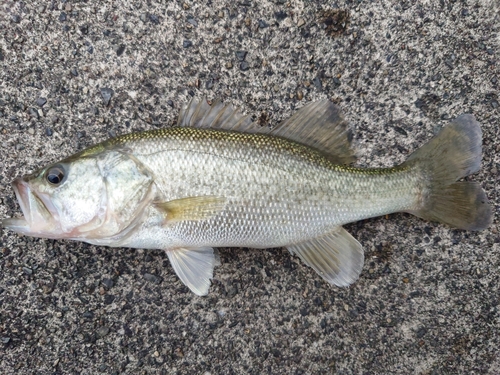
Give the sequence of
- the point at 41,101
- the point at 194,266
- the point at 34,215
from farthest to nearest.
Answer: the point at 41,101 → the point at 194,266 → the point at 34,215

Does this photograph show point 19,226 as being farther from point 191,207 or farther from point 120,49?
point 120,49

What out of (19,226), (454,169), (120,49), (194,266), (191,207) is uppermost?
(120,49)

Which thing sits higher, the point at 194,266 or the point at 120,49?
the point at 120,49

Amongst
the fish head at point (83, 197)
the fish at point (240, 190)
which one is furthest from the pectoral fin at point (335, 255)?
the fish head at point (83, 197)

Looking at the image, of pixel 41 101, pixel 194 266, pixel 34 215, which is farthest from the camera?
pixel 41 101

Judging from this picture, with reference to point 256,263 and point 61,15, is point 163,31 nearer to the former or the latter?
point 61,15

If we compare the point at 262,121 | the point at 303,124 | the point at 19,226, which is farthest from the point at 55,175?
the point at 303,124

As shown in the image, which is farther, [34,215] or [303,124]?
[303,124]
